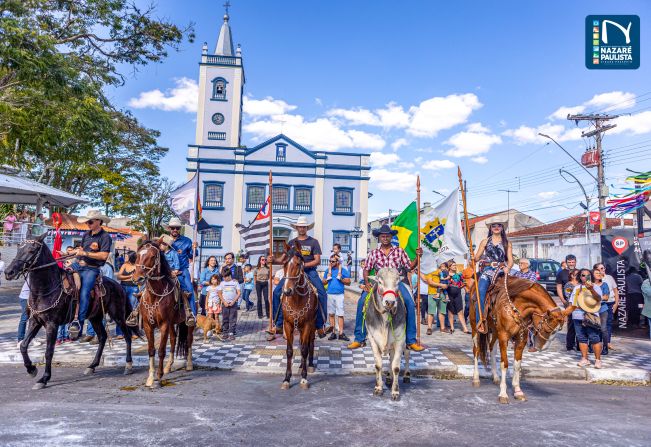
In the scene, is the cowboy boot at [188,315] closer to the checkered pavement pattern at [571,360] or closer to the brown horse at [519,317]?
the brown horse at [519,317]

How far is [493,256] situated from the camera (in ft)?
24.4

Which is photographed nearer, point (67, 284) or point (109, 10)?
point (67, 284)

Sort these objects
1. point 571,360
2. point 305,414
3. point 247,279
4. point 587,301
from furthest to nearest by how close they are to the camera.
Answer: point 247,279, point 571,360, point 587,301, point 305,414

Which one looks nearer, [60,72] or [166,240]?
[166,240]

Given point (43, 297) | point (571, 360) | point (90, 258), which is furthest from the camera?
point (571, 360)

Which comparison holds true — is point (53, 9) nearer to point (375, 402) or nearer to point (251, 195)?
point (375, 402)

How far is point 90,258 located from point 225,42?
39.9 metres

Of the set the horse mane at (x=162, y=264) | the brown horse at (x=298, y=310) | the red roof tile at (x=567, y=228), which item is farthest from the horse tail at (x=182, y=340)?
the red roof tile at (x=567, y=228)

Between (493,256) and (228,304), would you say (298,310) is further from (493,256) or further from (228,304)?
(228,304)

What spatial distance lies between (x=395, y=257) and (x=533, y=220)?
50919 millimetres

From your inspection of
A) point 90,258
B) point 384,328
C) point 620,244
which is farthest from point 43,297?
point 620,244

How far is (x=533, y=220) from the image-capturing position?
52.2 metres

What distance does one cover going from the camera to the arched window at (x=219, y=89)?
40.1 metres

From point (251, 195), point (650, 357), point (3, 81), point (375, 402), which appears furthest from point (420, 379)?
point (251, 195)
